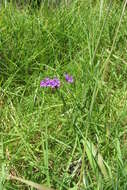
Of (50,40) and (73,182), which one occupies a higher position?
(50,40)

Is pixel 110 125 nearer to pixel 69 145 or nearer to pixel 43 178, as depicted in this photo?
pixel 69 145

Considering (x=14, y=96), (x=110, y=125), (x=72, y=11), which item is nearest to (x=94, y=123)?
(x=110, y=125)

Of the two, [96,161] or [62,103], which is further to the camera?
[62,103]

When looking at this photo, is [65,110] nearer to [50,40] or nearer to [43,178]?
[43,178]

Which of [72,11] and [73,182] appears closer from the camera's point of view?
[73,182]

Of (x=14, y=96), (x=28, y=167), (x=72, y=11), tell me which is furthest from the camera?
(x=72, y=11)

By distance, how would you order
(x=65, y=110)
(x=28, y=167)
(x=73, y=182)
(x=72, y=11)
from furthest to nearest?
(x=72, y=11) → (x=65, y=110) → (x=28, y=167) → (x=73, y=182)
